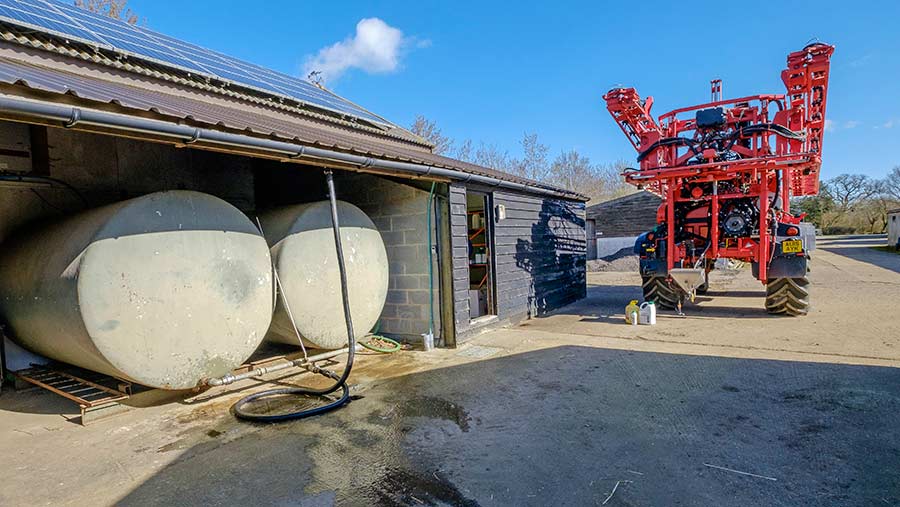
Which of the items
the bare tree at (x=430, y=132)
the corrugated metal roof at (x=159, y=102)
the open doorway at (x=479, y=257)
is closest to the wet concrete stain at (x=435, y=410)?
the corrugated metal roof at (x=159, y=102)

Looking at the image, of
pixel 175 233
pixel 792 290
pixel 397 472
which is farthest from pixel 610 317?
pixel 175 233

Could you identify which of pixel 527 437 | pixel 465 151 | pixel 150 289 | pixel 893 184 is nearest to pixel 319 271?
pixel 150 289

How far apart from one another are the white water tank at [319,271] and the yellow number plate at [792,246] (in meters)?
5.62

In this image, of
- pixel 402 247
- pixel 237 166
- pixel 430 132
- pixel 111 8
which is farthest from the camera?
pixel 430 132

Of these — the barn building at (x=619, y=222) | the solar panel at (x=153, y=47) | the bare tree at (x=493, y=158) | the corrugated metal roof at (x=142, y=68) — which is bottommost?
the barn building at (x=619, y=222)

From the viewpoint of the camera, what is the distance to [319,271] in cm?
437

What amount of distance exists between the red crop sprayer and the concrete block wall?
3482 mm

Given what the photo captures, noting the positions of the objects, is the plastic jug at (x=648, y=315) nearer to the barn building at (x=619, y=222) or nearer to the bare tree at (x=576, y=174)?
the barn building at (x=619, y=222)

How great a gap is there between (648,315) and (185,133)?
19.7ft

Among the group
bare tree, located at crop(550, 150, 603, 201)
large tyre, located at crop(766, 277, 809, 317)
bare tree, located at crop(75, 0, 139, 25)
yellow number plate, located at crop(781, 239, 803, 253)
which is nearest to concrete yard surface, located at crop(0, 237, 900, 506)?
large tyre, located at crop(766, 277, 809, 317)

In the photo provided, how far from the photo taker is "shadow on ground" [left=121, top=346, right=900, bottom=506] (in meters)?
2.31

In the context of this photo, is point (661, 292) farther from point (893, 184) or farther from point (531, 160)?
point (893, 184)

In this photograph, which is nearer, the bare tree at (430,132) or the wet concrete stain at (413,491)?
the wet concrete stain at (413,491)

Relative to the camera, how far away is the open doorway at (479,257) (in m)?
6.54
